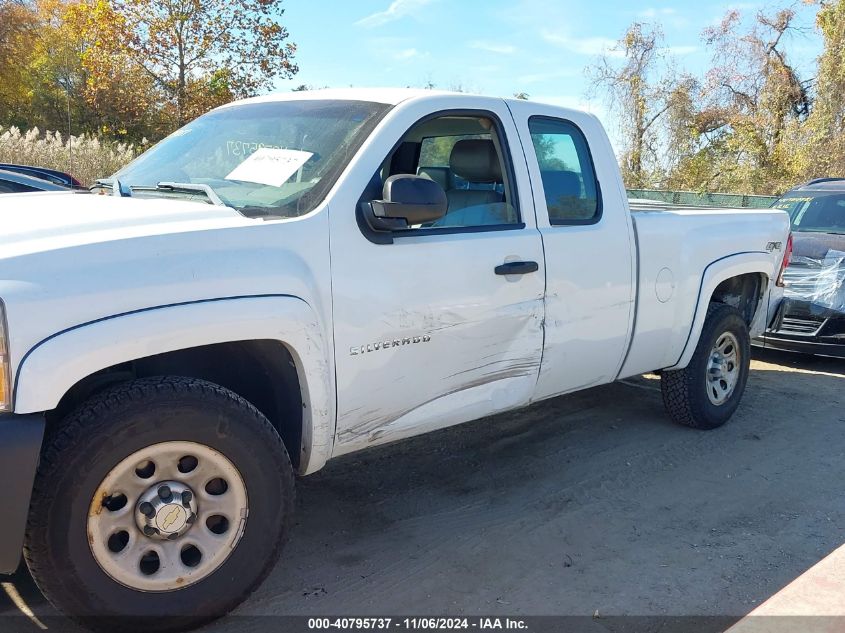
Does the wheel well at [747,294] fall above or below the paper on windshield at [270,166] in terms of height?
below

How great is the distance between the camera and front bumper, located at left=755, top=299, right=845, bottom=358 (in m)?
6.84

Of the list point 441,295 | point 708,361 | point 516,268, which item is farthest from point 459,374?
point 708,361

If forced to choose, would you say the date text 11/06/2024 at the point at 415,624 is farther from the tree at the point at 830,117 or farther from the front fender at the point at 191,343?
the tree at the point at 830,117

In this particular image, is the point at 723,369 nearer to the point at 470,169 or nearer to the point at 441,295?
the point at 470,169

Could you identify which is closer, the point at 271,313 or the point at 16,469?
the point at 16,469

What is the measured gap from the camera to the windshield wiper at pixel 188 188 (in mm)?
3195

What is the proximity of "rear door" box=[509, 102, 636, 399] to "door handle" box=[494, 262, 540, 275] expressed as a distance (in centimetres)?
15

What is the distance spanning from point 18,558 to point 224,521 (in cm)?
68

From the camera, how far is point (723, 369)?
17.9 ft

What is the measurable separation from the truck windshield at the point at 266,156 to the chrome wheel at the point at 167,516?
1.03 metres

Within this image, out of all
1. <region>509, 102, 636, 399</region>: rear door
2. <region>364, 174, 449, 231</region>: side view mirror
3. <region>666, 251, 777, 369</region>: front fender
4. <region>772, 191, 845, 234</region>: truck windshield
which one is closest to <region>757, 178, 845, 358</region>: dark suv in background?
<region>772, 191, 845, 234</region>: truck windshield

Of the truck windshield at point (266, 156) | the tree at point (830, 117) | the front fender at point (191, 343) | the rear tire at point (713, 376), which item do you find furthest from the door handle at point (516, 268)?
the tree at point (830, 117)

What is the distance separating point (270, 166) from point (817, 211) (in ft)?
23.0

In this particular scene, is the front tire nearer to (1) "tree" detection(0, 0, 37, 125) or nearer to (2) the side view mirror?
(2) the side view mirror
